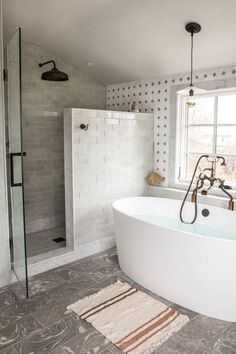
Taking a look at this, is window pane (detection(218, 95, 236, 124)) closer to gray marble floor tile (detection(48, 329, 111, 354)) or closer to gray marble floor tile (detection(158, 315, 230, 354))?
gray marble floor tile (detection(158, 315, 230, 354))

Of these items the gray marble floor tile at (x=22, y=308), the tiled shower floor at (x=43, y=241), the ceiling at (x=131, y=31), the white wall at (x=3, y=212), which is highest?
the ceiling at (x=131, y=31)

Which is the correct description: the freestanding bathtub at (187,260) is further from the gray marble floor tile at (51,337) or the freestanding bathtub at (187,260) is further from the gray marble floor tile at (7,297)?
the gray marble floor tile at (7,297)

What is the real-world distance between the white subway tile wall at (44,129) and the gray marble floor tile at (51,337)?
2062 mm

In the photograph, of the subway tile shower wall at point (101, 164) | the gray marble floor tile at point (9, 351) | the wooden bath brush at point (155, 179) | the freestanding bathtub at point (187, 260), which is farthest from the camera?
the wooden bath brush at point (155, 179)

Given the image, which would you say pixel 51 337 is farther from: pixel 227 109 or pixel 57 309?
pixel 227 109

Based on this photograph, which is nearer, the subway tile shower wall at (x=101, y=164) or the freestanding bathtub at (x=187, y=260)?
the freestanding bathtub at (x=187, y=260)

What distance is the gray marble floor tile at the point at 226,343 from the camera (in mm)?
2129

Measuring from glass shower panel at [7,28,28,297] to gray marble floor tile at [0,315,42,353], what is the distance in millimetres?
281

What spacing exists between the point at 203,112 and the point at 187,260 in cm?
212

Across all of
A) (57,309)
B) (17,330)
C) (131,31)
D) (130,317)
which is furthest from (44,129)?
(130,317)

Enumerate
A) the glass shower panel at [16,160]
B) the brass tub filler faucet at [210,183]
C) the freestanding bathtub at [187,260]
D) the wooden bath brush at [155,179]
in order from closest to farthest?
the freestanding bathtub at [187,260] < the glass shower panel at [16,160] < the brass tub filler faucet at [210,183] < the wooden bath brush at [155,179]

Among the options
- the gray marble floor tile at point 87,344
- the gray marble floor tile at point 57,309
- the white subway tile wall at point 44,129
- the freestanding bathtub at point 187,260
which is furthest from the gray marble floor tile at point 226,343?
the white subway tile wall at point 44,129

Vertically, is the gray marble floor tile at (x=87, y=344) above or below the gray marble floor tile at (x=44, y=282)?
below

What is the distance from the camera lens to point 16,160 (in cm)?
282
